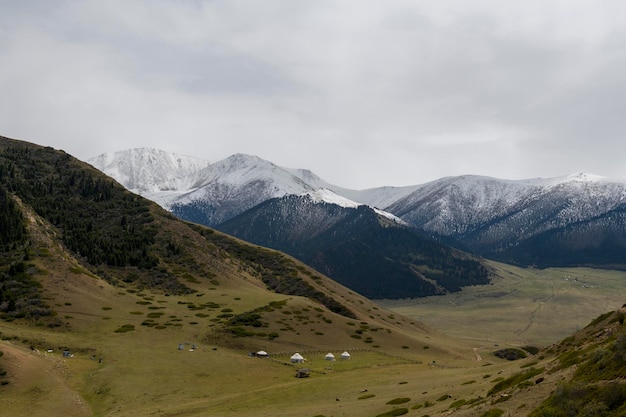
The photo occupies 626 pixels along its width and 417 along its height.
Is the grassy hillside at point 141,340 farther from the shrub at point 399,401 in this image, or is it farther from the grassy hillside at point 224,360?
the shrub at point 399,401

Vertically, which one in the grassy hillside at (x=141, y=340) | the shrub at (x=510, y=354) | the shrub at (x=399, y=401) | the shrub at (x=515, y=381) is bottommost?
the shrub at (x=510, y=354)

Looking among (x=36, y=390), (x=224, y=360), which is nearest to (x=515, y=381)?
(x=36, y=390)

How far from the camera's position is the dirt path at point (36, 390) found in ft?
249

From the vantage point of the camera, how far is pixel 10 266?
557 ft

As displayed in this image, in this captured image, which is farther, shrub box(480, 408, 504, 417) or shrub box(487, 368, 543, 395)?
shrub box(487, 368, 543, 395)

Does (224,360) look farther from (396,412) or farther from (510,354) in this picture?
(510,354)

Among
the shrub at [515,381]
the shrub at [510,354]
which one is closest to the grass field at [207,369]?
the shrub at [515,381]

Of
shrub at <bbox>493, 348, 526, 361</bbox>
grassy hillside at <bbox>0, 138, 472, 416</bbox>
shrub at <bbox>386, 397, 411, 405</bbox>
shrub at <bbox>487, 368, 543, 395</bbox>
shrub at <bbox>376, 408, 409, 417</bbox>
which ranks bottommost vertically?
shrub at <bbox>493, 348, 526, 361</bbox>

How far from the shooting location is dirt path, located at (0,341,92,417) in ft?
249

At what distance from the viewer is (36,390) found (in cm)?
8319

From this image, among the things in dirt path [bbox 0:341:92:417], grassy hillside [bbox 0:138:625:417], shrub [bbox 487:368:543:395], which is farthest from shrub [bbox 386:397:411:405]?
dirt path [bbox 0:341:92:417]

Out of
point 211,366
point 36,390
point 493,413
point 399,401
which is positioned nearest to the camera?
point 493,413

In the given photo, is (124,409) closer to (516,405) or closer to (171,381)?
(171,381)

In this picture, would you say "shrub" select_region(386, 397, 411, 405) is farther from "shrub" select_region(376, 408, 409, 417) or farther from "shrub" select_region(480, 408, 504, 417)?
"shrub" select_region(480, 408, 504, 417)
